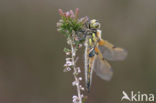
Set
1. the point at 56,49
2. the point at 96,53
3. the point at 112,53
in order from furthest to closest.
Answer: the point at 56,49 < the point at 112,53 < the point at 96,53

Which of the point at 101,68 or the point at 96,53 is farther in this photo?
the point at 101,68

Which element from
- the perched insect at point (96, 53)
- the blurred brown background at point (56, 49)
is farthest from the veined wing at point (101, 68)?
the blurred brown background at point (56, 49)

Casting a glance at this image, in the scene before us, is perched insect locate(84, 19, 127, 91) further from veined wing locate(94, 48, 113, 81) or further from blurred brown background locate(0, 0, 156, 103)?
blurred brown background locate(0, 0, 156, 103)

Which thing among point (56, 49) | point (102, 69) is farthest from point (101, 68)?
point (56, 49)

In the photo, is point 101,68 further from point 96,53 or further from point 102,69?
point 96,53

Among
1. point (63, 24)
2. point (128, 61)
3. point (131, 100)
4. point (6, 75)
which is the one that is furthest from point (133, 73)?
point (63, 24)

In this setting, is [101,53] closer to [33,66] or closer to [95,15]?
[33,66]

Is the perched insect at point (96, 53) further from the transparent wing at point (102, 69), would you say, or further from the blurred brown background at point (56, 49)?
the blurred brown background at point (56, 49)
